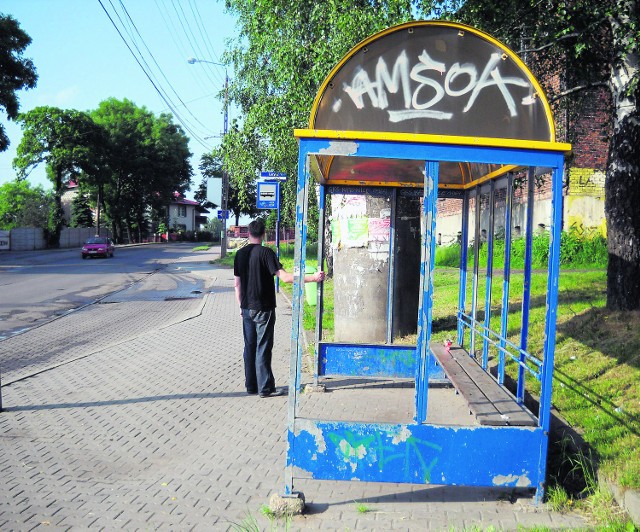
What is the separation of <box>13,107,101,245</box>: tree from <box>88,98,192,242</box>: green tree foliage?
368 cm

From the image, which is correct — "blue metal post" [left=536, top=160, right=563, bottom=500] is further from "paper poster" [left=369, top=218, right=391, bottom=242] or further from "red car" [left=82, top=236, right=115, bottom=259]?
"red car" [left=82, top=236, right=115, bottom=259]

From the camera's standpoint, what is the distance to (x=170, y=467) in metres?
4.99

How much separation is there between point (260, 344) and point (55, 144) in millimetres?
61597

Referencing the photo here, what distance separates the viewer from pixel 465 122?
4.40 metres

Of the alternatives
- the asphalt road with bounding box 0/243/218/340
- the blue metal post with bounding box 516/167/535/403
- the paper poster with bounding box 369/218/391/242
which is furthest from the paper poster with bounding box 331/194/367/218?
the asphalt road with bounding box 0/243/218/340

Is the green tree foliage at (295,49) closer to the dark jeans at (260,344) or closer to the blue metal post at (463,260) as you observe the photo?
the blue metal post at (463,260)

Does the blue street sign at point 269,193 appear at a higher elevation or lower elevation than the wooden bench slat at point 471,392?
higher

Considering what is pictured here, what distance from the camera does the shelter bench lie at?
14.5 feet

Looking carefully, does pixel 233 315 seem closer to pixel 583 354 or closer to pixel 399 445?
pixel 583 354

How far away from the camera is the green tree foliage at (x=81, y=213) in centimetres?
7288

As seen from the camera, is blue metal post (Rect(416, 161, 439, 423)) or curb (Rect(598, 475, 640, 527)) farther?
blue metal post (Rect(416, 161, 439, 423))

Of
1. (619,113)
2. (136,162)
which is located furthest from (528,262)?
(136,162)

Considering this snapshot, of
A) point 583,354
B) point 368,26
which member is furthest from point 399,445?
point 368,26

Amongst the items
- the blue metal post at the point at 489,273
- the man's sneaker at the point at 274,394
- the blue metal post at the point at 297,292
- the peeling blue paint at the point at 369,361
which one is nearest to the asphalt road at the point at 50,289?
the man's sneaker at the point at 274,394
